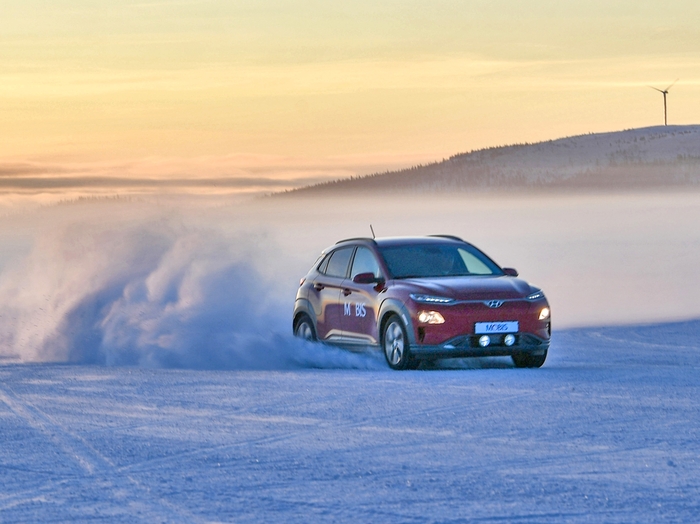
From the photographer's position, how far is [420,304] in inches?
606

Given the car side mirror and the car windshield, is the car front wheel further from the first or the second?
the car windshield

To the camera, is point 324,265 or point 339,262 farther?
point 324,265

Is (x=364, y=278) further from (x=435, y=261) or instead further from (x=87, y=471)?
(x=87, y=471)

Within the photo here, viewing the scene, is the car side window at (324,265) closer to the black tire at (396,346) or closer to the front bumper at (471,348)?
the black tire at (396,346)

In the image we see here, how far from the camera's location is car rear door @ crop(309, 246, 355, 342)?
17.0 m

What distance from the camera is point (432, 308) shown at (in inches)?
604

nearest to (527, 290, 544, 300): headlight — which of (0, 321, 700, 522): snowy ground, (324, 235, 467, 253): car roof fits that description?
(0, 321, 700, 522): snowy ground

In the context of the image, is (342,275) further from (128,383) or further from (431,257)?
(128,383)

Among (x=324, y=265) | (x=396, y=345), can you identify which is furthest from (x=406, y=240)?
(x=396, y=345)

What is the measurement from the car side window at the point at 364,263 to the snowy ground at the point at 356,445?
121 cm

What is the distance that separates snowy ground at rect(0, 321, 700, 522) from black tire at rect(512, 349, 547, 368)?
0.21 m

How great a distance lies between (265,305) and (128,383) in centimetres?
547

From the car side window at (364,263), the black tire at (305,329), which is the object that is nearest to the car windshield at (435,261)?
the car side window at (364,263)

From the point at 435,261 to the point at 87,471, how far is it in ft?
27.1
